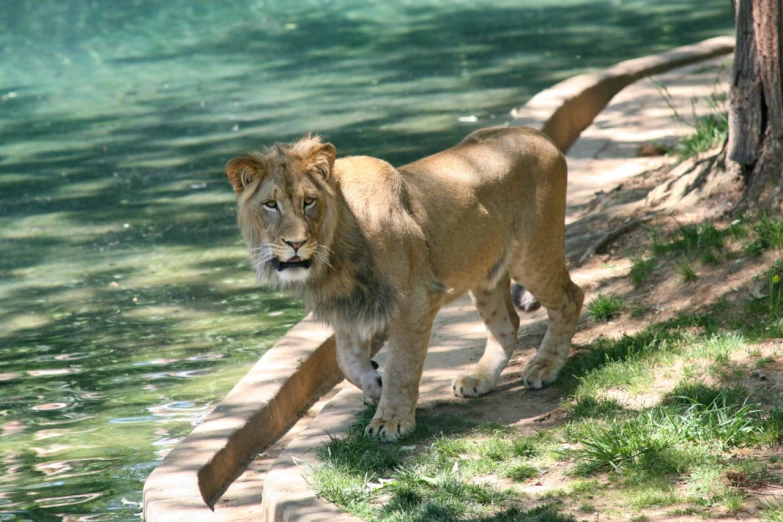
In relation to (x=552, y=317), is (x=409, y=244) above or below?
above

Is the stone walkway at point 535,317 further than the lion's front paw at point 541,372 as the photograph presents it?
No

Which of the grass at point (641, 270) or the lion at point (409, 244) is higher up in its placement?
the lion at point (409, 244)

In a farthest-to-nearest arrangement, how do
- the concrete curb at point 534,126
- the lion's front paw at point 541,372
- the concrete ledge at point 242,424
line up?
the lion's front paw at point 541,372 → the concrete ledge at point 242,424 → the concrete curb at point 534,126

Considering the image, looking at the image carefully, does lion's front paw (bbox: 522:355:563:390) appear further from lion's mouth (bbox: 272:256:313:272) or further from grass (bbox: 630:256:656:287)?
lion's mouth (bbox: 272:256:313:272)

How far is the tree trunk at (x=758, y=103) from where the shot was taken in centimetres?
700

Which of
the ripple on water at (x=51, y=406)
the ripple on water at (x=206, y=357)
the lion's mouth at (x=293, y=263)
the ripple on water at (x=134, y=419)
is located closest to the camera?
the lion's mouth at (x=293, y=263)

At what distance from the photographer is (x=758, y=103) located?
7.08 metres

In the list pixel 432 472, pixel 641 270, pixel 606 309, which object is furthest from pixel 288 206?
pixel 641 270

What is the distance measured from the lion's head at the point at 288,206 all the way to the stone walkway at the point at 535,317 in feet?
3.15

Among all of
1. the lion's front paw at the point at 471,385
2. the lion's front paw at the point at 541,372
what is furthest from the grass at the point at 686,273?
the lion's front paw at the point at 471,385

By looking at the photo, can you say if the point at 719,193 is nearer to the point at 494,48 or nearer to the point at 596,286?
the point at 596,286

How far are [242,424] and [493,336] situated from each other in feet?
5.42

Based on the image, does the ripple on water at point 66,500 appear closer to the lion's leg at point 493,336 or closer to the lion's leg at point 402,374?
the lion's leg at point 402,374

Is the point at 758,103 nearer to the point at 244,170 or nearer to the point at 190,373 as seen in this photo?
the point at 244,170
